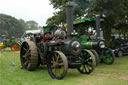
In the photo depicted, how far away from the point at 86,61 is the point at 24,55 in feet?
7.28

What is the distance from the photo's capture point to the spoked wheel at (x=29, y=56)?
5.75m

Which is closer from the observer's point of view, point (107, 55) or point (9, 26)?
point (107, 55)

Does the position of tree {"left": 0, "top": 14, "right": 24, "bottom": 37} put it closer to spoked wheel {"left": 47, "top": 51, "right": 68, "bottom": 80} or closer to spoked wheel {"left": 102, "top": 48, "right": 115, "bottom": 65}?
spoked wheel {"left": 102, "top": 48, "right": 115, "bottom": 65}

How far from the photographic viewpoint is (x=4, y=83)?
4.07 m

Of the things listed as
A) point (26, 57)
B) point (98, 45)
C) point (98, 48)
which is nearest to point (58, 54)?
point (26, 57)

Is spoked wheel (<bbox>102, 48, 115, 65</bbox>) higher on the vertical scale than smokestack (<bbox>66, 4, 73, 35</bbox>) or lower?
lower

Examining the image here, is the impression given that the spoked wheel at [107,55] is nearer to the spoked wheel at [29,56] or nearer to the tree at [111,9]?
the tree at [111,9]

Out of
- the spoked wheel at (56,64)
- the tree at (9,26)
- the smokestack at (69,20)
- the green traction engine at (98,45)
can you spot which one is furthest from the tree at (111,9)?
the tree at (9,26)

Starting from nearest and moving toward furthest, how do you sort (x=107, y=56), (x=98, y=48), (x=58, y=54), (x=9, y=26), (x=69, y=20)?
1. (x=58, y=54)
2. (x=69, y=20)
3. (x=98, y=48)
4. (x=107, y=56)
5. (x=9, y=26)

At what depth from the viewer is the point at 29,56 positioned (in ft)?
20.2

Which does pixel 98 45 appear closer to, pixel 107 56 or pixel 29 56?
pixel 107 56

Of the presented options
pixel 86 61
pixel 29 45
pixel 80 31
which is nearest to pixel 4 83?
pixel 29 45

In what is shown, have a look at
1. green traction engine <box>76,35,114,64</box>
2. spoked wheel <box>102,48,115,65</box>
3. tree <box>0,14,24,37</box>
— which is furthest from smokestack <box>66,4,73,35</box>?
tree <box>0,14,24,37</box>

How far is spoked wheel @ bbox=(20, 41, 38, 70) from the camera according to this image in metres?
5.75
